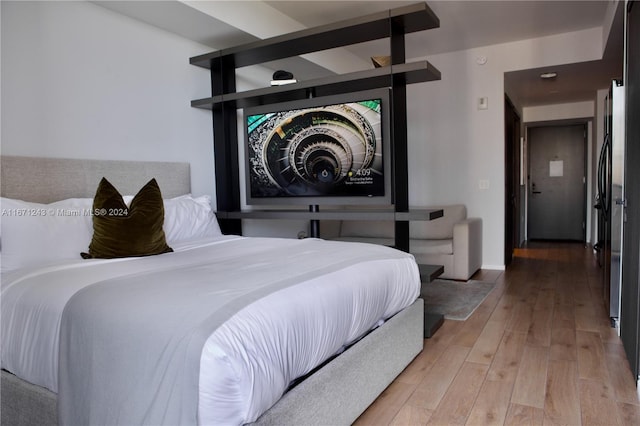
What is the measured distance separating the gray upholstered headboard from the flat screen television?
0.72m

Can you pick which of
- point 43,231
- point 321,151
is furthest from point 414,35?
point 43,231

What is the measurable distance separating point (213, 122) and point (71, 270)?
88.4 inches

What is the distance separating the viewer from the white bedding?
1112 millimetres

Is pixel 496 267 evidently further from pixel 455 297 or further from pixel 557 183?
pixel 557 183

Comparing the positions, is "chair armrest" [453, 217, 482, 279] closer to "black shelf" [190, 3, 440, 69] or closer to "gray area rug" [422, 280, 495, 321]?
"gray area rug" [422, 280, 495, 321]

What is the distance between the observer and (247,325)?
1.21 meters

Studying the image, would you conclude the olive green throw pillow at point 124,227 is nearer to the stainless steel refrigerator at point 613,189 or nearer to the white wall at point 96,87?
the white wall at point 96,87

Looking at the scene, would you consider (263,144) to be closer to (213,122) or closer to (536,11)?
(213,122)

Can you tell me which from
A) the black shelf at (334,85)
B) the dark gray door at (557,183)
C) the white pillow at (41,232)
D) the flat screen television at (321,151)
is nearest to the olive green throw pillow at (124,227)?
the white pillow at (41,232)

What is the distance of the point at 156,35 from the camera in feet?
10.6

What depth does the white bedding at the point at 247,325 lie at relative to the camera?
1.11 m

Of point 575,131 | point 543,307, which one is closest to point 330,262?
point 543,307

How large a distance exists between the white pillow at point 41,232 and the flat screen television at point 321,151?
4.81 ft

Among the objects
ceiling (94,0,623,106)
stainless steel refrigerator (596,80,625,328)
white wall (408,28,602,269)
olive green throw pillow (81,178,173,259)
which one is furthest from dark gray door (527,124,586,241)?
olive green throw pillow (81,178,173,259)
